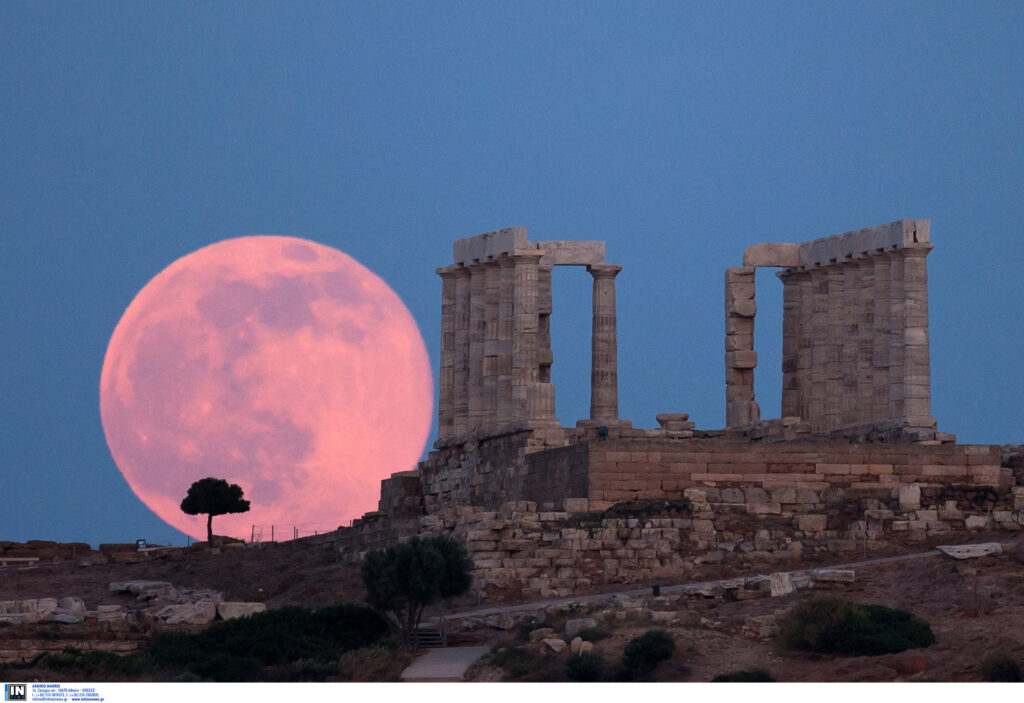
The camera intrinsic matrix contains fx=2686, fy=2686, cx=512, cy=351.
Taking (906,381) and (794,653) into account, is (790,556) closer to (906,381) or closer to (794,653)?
(794,653)

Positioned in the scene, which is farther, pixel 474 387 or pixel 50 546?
pixel 50 546

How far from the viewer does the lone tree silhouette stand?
84375mm

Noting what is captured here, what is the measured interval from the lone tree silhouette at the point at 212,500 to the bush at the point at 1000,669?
39.6 meters

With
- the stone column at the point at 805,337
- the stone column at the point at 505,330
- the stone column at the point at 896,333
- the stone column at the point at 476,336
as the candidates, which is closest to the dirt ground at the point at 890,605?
the stone column at the point at 505,330

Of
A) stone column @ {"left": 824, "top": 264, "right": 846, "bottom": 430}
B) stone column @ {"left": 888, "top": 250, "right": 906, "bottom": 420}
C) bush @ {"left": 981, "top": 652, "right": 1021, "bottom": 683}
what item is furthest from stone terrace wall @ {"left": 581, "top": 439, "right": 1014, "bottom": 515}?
stone column @ {"left": 824, "top": 264, "right": 846, "bottom": 430}

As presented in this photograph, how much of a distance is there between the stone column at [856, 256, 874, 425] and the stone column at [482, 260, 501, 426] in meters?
10.4

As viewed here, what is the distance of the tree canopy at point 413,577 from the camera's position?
181 ft

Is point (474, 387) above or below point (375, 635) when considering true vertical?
above

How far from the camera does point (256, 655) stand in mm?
53656

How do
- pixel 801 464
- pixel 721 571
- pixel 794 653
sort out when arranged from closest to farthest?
1. pixel 794 653
2. pixel 721 571
3. pixel 801 464
